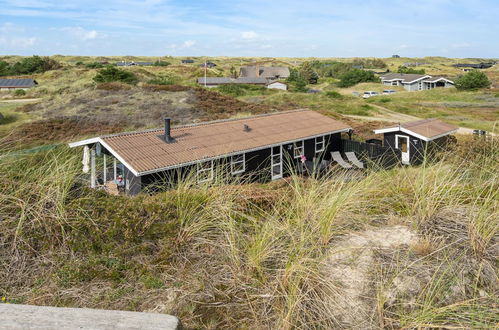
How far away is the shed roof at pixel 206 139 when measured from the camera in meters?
12.6

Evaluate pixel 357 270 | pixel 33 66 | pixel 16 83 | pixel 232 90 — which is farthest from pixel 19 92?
pixel 357 270

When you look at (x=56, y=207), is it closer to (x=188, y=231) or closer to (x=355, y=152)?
(x=188, y=231)

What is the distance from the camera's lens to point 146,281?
3.25 metres

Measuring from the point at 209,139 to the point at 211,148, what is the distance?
909 millimetres

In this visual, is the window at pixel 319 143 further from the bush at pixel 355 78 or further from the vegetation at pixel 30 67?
the vegetation at pixel 30 67

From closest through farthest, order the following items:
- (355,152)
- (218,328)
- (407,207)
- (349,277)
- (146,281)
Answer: (218,328) → (349,277) → (146,281) → (407,207) → (355,152)

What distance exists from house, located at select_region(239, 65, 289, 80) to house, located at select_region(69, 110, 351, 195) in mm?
73520

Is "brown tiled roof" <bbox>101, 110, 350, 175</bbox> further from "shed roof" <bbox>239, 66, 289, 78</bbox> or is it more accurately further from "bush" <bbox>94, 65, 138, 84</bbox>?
"shed roof" <bbox>239, 66, 289, 78</bbox>

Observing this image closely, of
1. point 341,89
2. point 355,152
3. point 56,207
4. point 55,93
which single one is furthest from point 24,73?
point 56,207

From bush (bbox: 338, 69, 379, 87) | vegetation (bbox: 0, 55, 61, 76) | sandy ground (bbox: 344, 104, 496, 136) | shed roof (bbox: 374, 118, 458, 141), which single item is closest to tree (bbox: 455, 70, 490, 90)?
bush (bbox: 338, 69, 379, 87)

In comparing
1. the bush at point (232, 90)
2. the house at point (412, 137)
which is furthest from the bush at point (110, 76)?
the house at point (412, 137)

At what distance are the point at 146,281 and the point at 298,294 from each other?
1418 millimetres

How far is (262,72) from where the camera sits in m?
94.2

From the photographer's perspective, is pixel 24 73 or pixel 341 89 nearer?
pixel 24 73
